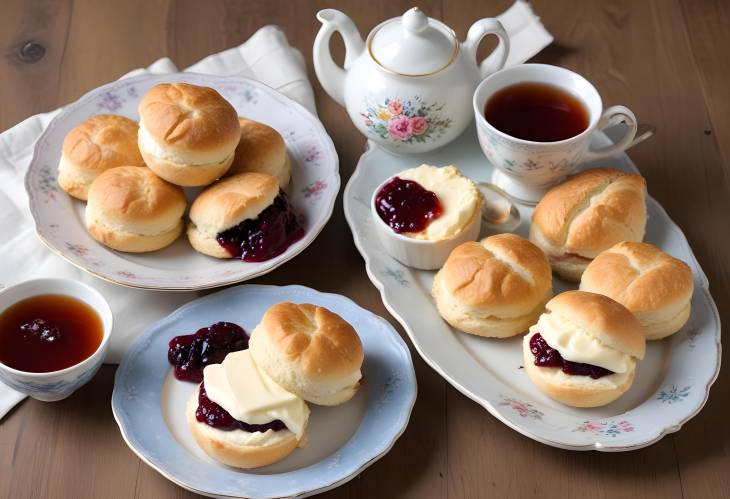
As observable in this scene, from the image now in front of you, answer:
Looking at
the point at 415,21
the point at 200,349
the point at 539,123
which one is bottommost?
the point at 200,349

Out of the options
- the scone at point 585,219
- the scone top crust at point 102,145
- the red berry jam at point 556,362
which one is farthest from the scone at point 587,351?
the scone top crust at point 102,145

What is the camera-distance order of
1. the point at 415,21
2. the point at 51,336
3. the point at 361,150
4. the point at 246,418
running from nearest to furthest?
the point at 246,418 → the point at 51,336 → the point at 415,21 → the point at 361,150

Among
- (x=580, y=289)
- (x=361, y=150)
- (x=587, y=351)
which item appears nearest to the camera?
(x=587, y=351)

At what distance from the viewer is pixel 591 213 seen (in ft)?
8.53

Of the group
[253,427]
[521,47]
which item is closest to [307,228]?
[253,427]

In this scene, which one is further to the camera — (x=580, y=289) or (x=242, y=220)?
(x=242, y=220)

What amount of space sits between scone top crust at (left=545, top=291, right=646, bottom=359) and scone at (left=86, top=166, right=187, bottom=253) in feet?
3.62

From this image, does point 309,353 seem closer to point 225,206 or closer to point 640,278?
point 225,206

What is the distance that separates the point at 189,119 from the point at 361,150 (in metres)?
0.71

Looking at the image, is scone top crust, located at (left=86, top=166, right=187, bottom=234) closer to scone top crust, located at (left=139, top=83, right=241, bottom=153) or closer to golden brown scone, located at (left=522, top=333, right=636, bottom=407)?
scone top crust, located at (left=139, top=83, right=241, bottom=153)

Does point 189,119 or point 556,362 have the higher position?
point 189,119

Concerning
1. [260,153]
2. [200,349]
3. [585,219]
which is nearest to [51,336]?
[200,349]

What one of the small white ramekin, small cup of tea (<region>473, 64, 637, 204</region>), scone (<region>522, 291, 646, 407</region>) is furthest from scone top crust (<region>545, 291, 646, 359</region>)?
small cup of tea (<region>473, 64, 637, 204</region>)

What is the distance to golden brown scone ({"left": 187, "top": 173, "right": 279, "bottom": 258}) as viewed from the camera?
2.59 m
